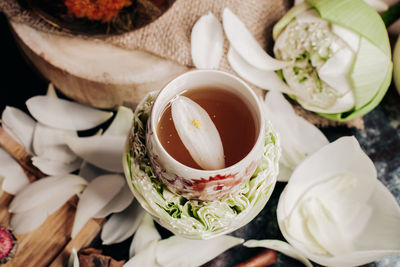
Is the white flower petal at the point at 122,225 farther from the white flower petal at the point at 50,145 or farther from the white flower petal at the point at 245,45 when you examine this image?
the white flower petal at the point at 245,45

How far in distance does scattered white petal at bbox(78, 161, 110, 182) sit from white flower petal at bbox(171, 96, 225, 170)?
12.3 inches

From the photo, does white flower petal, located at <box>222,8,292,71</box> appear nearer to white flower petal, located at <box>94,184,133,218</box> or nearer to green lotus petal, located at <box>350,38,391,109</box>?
green lotus petal, located at <box>350,38,391,109</box>

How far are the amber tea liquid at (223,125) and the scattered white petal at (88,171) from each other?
0.29m

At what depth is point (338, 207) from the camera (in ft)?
2.48

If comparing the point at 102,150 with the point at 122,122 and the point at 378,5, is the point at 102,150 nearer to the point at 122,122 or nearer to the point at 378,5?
the point at 122,122

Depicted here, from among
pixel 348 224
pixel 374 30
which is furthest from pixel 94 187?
pixel 374 30

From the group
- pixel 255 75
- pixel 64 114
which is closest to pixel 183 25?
pixel 255 75

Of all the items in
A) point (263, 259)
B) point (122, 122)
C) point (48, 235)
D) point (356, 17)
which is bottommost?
point (263, 259)

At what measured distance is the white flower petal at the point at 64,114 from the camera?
766 mm

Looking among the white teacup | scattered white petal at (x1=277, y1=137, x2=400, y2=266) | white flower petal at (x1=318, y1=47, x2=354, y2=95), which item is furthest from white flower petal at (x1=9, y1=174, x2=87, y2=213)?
white flower petal at (x1=318, y1=47, x2=354, y2=95)

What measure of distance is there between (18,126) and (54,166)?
102 millimetres

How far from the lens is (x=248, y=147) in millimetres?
512

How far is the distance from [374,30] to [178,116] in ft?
1.47

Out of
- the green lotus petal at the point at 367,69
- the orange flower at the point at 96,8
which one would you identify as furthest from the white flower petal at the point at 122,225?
the green lotus petal at the point at 367,69
